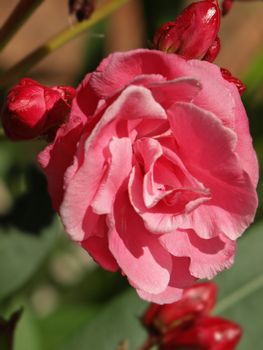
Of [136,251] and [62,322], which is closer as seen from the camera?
[136,251]

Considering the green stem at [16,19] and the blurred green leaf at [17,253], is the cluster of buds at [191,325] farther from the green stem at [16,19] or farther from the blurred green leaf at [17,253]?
the green stem at [16,19]

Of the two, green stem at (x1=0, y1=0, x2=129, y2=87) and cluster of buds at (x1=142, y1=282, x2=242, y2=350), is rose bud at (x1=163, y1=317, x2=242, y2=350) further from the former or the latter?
green stem at (x1=0, y1=0, x2=129, y2=87)

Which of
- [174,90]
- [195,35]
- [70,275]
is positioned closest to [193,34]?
[195,35]

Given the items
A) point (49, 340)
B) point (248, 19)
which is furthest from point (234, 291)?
point (248, 19)

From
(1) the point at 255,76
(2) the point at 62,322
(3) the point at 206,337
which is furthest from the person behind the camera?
(2) the point at 62,322

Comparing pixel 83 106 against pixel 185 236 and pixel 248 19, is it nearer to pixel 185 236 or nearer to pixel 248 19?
pixel 185 236

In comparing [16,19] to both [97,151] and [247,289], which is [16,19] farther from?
[247,289]

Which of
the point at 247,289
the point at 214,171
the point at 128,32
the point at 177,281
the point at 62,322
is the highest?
the point at 214,171
